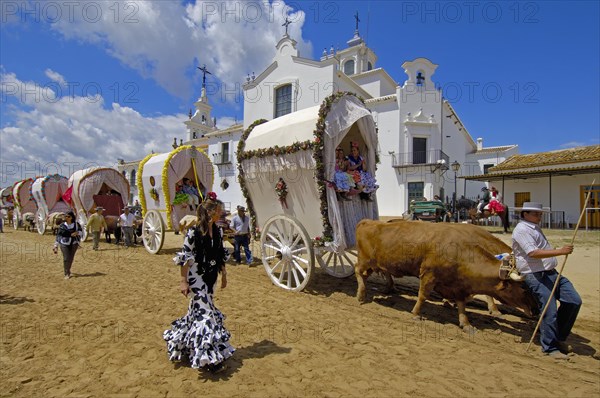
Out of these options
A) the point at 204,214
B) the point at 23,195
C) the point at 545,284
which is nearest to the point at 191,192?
the point at 204,214

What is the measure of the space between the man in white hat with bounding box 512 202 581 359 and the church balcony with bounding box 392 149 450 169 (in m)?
19.1

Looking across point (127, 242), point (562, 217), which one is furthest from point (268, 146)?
point (562, 217)

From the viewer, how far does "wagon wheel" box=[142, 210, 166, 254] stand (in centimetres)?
969

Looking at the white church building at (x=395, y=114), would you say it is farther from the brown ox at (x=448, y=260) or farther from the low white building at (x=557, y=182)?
the brown ox at (x=448, y=260)

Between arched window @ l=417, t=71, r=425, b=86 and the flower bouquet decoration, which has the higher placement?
arched window @ l=417, t=71, r=425, b=86

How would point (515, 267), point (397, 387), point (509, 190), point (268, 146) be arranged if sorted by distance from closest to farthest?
point (397, 387) < point (515, 267) < point (268, 146) < point (509, 190)

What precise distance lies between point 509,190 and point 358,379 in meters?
21.4

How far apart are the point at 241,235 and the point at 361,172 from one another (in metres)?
4.08

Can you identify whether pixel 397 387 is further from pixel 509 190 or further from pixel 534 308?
pixel 509 190

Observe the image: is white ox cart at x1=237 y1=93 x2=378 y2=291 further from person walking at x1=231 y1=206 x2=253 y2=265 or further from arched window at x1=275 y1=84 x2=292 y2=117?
arched window at x1=275 y1=84 x2=292 y2=117

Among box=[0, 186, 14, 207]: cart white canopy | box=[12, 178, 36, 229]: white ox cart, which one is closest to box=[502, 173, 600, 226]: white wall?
box=[12, 178, 36, 229]: white ox cart

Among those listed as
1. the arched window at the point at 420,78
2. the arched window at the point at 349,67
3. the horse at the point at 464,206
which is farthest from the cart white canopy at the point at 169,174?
the arched window at the point at 349,67

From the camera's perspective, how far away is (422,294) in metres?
4.59

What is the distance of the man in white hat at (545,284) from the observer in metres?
3.66
